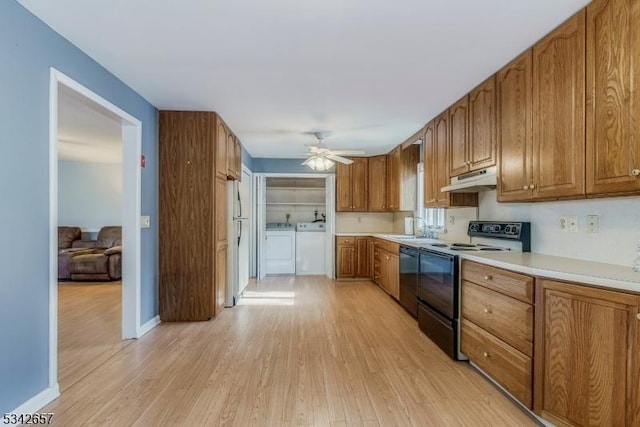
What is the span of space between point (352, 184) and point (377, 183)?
459 mm

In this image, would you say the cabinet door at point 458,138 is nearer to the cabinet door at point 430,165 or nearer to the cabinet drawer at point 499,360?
the cabinet door at point 430,165

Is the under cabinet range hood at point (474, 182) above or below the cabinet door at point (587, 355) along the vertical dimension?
above

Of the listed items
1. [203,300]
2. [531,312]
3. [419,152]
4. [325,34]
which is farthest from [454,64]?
[203,300]

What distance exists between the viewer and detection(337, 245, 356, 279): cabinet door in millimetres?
6109

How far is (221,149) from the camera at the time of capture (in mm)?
3980

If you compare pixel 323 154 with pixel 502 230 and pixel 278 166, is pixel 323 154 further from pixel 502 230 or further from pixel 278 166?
pixel 502 230

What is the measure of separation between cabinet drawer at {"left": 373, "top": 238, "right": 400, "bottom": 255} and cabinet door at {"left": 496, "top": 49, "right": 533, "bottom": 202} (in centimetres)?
206

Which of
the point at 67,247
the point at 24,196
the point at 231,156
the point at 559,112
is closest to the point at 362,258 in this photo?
the point at 231,156

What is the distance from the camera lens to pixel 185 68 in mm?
2668

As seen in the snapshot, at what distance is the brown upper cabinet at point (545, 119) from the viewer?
6.37 feet

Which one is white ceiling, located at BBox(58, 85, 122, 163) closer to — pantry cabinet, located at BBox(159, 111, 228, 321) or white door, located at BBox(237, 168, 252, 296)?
pantry cabinet, located at BBox(159, 111, 228, 321)

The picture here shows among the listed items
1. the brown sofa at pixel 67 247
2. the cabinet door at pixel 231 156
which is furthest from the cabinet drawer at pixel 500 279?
the brown sofa at pixel 67 247

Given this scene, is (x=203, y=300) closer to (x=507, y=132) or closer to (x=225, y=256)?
(x=225, y=256)

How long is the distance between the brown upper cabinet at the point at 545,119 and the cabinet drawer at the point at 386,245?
2061 mm
